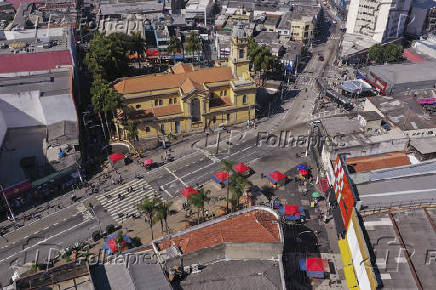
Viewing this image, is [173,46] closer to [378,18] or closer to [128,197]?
[128,197]

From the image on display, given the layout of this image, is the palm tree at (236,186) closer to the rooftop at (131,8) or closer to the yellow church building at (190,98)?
the yellow church building at (190,98)

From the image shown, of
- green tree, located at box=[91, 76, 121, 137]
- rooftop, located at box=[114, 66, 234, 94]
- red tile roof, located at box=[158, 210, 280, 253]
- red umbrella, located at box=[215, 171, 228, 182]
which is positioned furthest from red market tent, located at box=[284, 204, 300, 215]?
Result: green tree, located at box=[91, 76, 121, 137]

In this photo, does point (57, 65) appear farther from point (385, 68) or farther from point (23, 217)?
point (385, 68)

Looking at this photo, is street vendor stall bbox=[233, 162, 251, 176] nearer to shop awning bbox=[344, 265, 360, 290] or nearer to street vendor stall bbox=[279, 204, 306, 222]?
street vendor stall bbox=[279, 204, 306, 222]

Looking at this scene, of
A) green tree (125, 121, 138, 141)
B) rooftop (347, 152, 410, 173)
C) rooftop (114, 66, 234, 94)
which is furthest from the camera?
rooftop (114, 66, 234, 94)

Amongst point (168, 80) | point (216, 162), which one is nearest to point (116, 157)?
point (216, 162)

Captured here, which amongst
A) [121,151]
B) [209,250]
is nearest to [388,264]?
[209,250]

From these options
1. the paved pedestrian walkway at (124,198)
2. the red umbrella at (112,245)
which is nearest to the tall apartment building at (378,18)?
the paved pedestrian walkway at (124,198)
